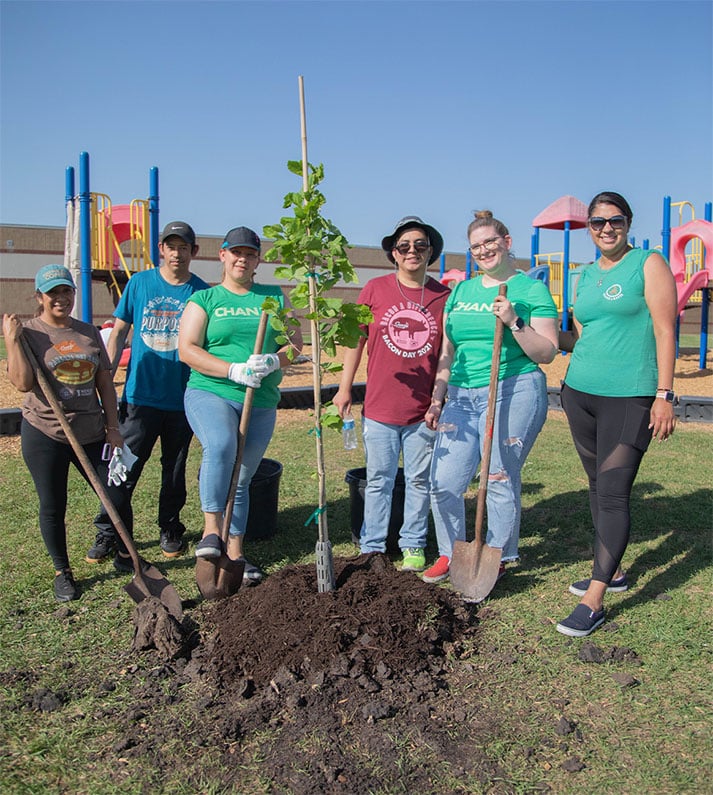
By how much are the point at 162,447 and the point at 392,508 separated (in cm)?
152

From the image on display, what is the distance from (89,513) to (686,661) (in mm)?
4100

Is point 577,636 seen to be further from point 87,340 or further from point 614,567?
point 87,340

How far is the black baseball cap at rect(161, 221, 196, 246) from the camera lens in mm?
4262

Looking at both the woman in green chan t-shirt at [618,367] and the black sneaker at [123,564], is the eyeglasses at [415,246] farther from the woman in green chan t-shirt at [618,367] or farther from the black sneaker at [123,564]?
the black sneaker at [123,564]

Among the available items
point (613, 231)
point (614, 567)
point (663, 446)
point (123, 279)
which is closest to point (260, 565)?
point (614, 567)

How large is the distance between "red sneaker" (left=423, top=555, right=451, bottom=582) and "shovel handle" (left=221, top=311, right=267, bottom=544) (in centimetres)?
118

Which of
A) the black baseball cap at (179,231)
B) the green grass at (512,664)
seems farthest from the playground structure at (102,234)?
the black baseball cap at (179,231)

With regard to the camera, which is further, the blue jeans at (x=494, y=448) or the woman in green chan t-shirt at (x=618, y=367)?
the blue jeans at (x=494, y=448)

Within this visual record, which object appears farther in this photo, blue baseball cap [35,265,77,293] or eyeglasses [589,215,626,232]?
blue baseball cap [35,265,77,293]

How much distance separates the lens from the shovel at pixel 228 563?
3.68m

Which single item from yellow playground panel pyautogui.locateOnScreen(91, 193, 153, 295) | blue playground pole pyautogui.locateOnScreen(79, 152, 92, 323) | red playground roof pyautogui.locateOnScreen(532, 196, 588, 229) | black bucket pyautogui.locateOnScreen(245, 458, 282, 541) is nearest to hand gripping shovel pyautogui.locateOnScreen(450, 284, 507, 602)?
black bucket pyautogui.locateOnScreen(245, 458, 282, 541)

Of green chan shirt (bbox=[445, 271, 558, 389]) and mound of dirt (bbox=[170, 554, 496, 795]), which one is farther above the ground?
green chan shirt (bbox=[445, 271, 558, 389])

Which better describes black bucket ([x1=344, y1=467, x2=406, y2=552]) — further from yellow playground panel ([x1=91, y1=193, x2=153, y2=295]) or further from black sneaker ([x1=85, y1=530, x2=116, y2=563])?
yellow playground panel ([x1=91, y1=193, x2=153, y2=295])

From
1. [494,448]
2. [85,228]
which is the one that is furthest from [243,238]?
[85,228]
